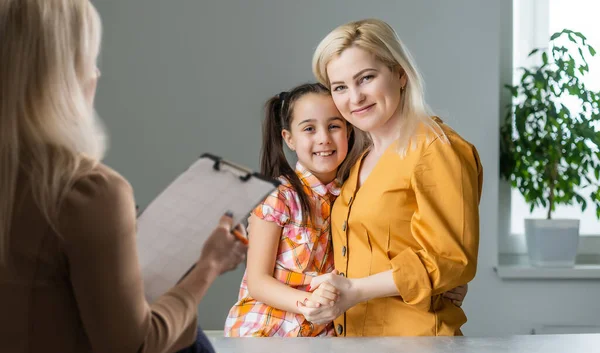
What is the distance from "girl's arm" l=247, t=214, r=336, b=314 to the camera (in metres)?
1.81

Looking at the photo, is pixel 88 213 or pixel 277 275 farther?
pixel 277 275

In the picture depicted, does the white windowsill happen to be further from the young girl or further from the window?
the young girl

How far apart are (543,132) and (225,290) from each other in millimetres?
1610

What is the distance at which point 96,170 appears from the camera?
880 mm

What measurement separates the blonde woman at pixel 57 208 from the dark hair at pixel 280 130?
40.7 inches

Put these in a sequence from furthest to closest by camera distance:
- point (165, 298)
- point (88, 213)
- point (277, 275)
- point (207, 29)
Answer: point (207, 29), point (277, 275), point (165, 298), point (88, 213)

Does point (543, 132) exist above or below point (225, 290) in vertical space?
above

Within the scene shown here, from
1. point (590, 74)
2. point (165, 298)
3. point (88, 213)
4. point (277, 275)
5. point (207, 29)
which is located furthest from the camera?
point (590, 74)

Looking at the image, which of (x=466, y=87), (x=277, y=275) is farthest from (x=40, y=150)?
(x=466, y=87)

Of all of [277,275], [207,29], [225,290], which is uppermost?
[207,29]

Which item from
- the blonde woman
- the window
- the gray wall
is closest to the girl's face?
the blonde woman

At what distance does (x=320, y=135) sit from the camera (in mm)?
1938

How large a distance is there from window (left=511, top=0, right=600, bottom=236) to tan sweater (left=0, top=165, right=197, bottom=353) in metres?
3.08

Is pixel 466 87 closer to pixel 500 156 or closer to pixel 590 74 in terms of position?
pixel 500 156
